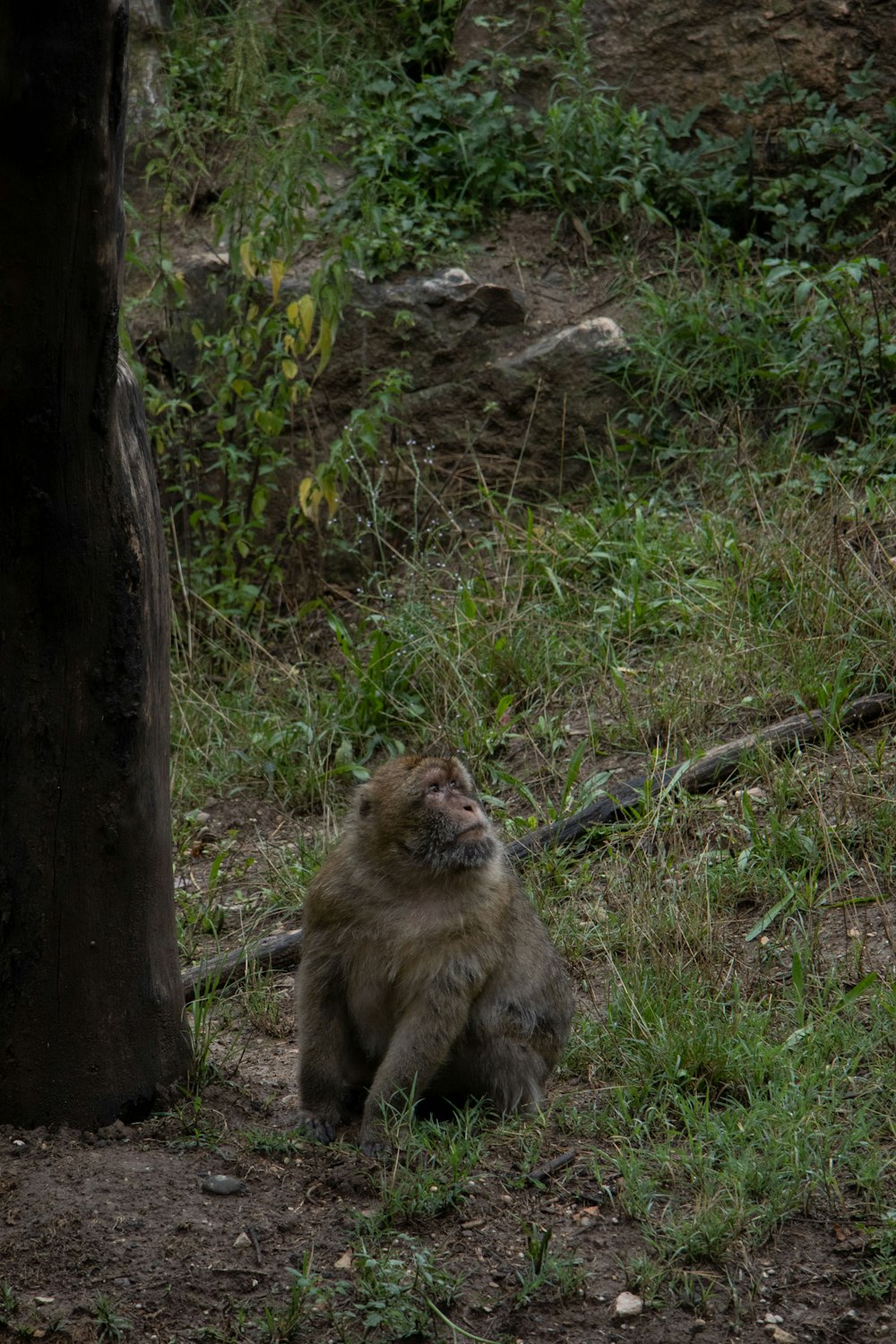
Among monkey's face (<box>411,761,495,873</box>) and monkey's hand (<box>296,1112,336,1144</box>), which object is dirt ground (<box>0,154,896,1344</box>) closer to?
monkey's hand (<box>296,1112,336,1144</box>)

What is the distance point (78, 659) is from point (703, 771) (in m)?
3.17

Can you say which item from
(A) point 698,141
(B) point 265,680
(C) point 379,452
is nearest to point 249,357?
(C) point 379,452

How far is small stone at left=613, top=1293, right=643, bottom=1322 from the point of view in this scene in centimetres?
338

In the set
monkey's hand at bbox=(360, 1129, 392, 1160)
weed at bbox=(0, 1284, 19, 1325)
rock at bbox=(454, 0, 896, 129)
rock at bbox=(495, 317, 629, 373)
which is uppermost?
rock at bbox=(454, 0, 896, 129)

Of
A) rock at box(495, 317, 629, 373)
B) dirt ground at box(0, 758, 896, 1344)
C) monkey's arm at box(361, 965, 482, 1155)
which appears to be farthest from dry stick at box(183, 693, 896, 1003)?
rock at box(495, 317, 629, 373)

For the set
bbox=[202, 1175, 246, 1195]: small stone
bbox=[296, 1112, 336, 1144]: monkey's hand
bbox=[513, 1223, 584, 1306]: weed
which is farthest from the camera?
bbox=[296, 1112, 336, 1144]: monkey's hand

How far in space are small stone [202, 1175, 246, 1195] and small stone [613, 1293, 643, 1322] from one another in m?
0.99

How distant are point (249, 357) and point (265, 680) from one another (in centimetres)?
175

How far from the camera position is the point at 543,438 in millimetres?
8875

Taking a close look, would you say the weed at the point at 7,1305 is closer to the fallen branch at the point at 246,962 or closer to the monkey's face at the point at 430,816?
the monkey's face at the point at 430,816

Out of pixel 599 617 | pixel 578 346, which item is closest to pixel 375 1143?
pixel 599 617

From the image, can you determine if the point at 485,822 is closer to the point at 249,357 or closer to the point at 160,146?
the point at 249,357

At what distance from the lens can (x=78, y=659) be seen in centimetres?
361

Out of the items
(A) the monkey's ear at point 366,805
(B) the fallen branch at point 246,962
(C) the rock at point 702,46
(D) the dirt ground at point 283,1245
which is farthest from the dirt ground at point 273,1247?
(C) the rock at point 702,46
